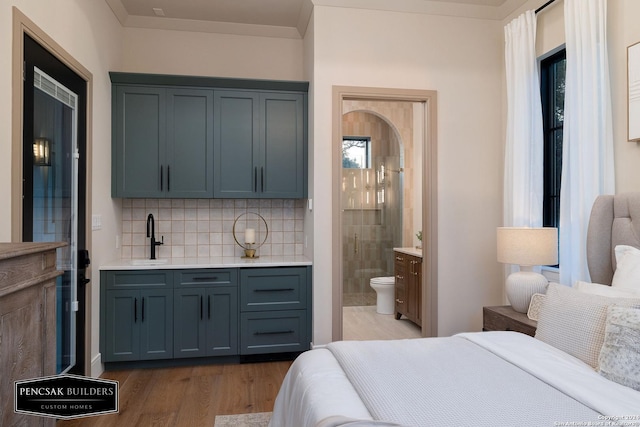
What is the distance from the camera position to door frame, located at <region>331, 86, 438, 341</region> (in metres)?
3.37

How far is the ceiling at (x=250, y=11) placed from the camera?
3.43 meters

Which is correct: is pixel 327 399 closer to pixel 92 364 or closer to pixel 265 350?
pixel 265 350

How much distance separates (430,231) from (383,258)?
222 cm

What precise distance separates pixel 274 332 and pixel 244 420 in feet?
3.28

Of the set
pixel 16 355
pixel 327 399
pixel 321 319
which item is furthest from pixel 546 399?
pixel 321 319

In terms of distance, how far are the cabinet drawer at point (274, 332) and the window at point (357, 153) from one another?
283cm

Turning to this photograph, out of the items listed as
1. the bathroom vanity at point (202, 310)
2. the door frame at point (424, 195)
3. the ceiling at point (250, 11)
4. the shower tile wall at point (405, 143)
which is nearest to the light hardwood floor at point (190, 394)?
the bathroom vanity at point (202, 310)

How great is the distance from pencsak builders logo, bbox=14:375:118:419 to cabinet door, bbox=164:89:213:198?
263 centimetres

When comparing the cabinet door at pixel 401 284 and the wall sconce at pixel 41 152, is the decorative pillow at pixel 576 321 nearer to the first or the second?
the cabinet door at pixel 401 284

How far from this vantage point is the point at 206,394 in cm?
281

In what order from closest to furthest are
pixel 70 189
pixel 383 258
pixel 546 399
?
pixel 546 399 → pixel 70 189 → pixel 383 258

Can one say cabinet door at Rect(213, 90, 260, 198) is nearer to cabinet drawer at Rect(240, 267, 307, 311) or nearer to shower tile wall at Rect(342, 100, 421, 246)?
cabinet drawer at Rect(240, 267, 307, 311)

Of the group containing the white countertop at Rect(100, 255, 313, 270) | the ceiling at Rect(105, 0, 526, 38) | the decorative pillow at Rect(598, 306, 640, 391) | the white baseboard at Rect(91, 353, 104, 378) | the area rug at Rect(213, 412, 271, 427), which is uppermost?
the ceiling at Rect(105, 0, 526, 38)

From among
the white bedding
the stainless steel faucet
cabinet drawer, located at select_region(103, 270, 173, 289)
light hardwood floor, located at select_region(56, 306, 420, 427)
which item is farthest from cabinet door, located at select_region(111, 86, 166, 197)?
the white bedding
